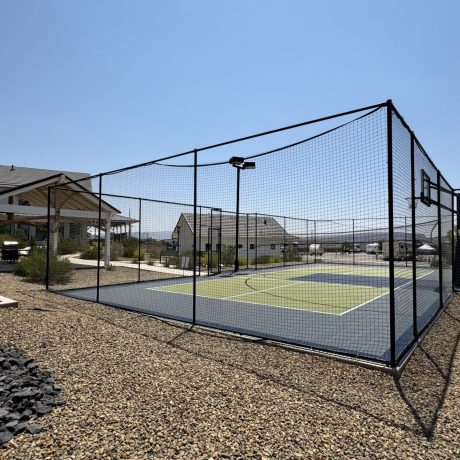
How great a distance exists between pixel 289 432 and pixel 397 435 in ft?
2.45

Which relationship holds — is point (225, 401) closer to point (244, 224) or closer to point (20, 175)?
point (244, 224)

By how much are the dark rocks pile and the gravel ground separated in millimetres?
82

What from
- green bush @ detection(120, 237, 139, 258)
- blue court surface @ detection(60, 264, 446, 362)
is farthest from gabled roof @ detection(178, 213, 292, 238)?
blue court surface @ detection(60, 264, 446, 362)

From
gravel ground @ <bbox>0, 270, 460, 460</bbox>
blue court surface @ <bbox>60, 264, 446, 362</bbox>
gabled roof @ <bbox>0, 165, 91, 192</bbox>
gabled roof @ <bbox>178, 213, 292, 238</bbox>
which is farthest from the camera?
gabled roof @ <bbox>0, 165, 91, 192</bbox>

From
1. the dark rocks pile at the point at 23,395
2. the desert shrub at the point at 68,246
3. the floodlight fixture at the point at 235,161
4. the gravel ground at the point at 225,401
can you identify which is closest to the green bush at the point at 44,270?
the gravel ground at the point at 225,401

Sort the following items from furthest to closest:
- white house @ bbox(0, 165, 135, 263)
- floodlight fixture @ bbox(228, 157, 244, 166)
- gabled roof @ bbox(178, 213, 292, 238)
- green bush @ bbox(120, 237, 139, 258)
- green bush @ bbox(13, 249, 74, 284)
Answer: green bush @ bbox(120, 237, 139, 258), gabled roof @ bbox(178, 213, 292, 238), white house @ bbox(0, 165, 135, 263), green bush @ bbox(13, 249, 74, 284), floodlight fixture @ bbox(228, 157, 244, 166)

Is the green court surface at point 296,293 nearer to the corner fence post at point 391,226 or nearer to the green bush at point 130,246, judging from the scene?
the corner fence post at point 391,226

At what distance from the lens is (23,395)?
2789 millimetres

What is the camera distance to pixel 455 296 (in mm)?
8688

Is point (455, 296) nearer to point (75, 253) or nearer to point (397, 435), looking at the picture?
point (397, 435)

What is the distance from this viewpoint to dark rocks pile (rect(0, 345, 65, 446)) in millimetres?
2449

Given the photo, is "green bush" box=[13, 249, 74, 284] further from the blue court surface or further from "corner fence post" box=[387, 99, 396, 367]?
"corner fence post" box=[387, 99, 396, 367]

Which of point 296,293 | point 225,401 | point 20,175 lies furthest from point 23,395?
point 20,175

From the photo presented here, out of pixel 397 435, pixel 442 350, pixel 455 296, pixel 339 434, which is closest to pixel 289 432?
pixel 339 434
